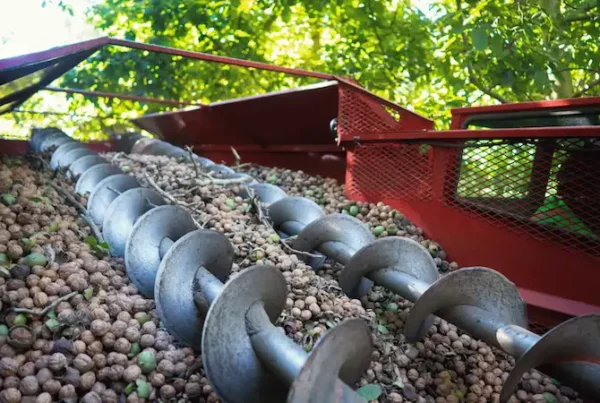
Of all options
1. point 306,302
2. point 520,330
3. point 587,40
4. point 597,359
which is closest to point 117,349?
point 306,302

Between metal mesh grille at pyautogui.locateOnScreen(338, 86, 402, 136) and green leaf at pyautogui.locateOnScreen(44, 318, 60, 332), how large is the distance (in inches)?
71.9

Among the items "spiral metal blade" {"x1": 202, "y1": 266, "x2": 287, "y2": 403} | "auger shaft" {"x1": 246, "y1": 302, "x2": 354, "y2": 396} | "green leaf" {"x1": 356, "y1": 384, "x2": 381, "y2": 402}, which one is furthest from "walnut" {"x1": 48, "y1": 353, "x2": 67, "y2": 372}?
"green leaf" {"x1": 356, "y1": 384, "x2": 381, "y2": 402}

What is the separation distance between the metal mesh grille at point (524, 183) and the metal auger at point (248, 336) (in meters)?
1.09

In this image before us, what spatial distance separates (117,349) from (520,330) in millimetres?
1122

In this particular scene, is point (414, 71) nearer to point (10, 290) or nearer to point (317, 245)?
point (317, 245)

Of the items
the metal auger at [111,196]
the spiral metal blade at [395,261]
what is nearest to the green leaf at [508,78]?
the spiral metal blade at [395,261]

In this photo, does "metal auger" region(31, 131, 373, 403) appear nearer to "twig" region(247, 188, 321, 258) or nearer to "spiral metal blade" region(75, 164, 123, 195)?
"twig" region(247, 188, 321, 258)

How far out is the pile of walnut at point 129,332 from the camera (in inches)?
52.1

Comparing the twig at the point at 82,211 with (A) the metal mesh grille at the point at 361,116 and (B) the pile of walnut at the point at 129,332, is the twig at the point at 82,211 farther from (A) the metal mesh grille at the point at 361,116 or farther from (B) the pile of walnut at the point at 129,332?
(A) the metal mesh grille at the point at 361,116

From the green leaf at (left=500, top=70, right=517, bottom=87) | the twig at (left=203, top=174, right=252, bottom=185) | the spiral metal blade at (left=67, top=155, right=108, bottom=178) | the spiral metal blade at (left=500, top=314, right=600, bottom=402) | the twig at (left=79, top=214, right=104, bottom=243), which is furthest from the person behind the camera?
the green leaf at (left=500, top=70, right=517, bottom=87)

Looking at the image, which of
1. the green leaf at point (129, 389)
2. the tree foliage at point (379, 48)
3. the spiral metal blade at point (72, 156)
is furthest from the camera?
the tree foliage at point (379, 48)

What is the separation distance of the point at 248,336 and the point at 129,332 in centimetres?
42

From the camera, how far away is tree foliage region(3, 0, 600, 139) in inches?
142

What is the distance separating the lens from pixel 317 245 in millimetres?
2094
